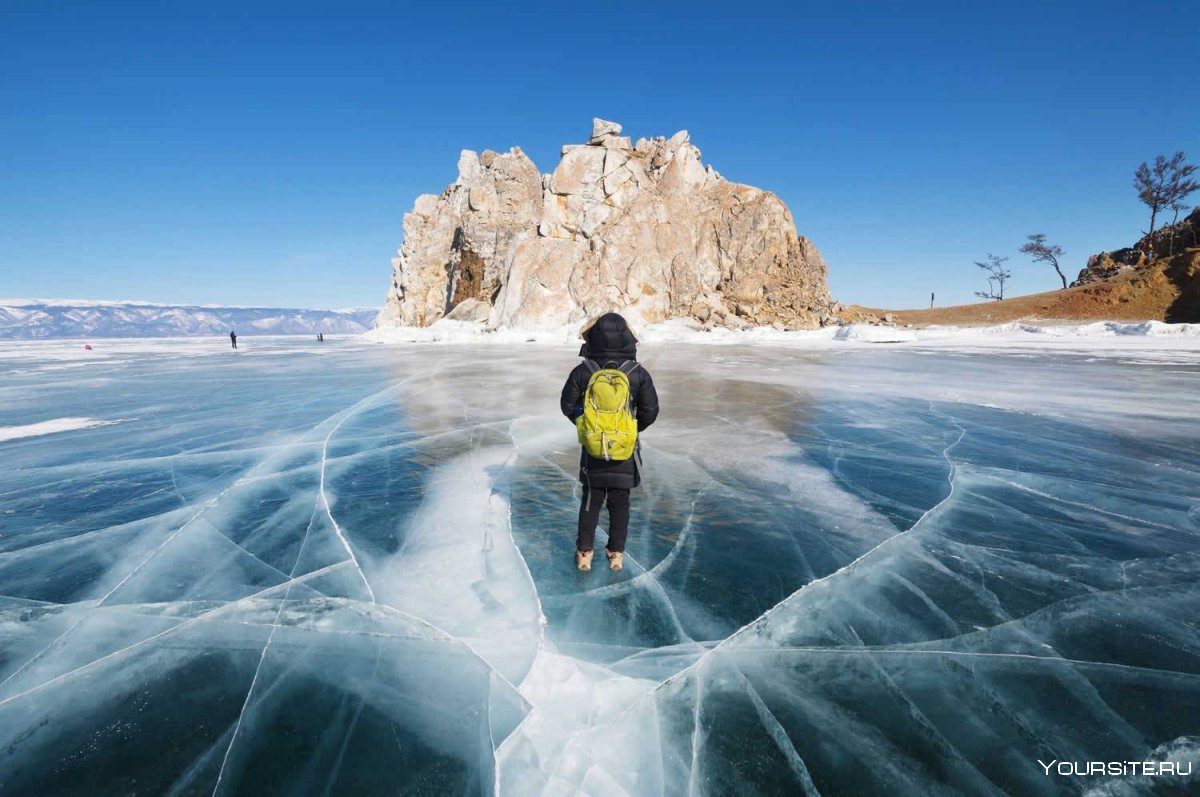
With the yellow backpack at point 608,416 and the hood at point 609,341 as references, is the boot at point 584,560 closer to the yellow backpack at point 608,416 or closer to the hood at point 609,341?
the yellow backpack at point 608,416

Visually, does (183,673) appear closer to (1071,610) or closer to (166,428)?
(1071,610)

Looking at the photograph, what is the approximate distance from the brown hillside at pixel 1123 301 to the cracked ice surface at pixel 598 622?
39.0m

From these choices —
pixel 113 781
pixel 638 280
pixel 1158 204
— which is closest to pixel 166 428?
pixel 113 781

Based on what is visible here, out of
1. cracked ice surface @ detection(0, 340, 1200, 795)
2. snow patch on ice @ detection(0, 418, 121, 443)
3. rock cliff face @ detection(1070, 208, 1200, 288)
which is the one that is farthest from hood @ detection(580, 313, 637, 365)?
rock cliff face @ detection(1070, 208, 1200, 288)

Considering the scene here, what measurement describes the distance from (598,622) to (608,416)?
3.92 feet

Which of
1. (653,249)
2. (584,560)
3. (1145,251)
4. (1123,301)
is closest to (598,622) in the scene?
(584,560)

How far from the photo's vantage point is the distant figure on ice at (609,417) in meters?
3.14

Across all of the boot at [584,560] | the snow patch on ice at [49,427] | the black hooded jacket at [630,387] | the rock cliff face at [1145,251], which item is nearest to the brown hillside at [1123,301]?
the rock cliff face at [1145,251]

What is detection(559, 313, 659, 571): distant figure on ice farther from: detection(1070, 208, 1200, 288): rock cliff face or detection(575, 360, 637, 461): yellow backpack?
detection(1070, 208, 1200, 288): rock cliff face

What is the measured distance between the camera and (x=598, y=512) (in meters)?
3.39

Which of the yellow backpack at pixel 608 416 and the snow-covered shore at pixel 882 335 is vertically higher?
the snow-covered shore at pixel 882 335

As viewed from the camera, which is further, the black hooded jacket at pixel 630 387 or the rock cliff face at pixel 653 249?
the rock cliff face at pixel 653 249

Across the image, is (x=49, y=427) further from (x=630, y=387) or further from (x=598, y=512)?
(x=630, y=387)

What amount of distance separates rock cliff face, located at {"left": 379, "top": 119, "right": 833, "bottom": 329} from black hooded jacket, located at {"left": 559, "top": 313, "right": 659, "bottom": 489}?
41.3 meters
